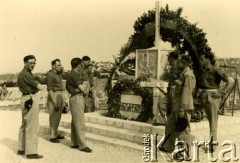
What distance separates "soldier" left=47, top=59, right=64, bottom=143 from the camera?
908 cm

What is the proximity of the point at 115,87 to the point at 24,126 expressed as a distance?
140 inches

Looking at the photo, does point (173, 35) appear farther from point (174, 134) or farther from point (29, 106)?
point (29, 106)

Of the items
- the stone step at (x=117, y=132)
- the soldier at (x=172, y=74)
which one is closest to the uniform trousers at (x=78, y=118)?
the stone step at (x=117, y=132)

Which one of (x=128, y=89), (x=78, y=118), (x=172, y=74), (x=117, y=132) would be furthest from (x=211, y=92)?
(x=128, y=89)

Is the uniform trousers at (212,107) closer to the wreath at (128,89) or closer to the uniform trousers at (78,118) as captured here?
the wreath at (128,89)

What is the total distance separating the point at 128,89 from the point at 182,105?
145 inches

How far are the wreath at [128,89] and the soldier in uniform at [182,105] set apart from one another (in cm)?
231

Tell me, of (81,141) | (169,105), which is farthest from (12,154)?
(169,105)

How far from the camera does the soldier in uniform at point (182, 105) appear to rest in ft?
21.0

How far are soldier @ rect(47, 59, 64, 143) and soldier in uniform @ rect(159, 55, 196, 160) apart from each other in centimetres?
329

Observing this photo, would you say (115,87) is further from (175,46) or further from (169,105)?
(169,105)

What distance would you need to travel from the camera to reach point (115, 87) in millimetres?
10352

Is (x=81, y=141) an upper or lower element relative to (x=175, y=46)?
lower

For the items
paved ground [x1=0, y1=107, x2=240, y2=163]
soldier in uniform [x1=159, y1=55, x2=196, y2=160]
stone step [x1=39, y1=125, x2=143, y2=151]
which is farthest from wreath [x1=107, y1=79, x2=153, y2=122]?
soldier in uniform [x1=159, y1=55, x2=196, y2=160]
